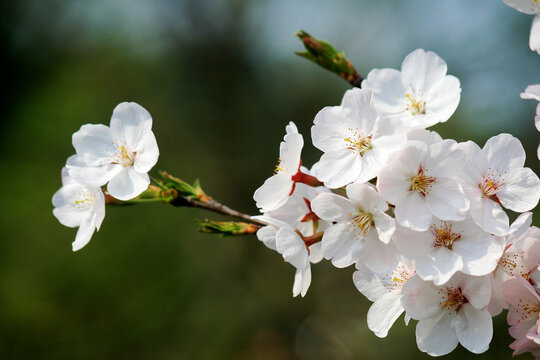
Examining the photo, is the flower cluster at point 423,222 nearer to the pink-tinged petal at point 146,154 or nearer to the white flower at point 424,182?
the white flower at point 424,182

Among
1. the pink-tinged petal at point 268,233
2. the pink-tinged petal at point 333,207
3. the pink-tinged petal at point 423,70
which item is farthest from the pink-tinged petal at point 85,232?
the pink-tinged petal at point 423,70

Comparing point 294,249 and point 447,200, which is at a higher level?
point 447,200

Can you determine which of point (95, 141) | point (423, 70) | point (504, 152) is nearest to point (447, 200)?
point (504, 152)

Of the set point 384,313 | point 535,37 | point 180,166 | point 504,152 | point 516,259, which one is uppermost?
point 535,37

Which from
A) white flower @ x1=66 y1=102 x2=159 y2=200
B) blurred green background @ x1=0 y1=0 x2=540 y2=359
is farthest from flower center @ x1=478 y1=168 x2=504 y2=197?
blurred green background @ x1=0 y1=0 x2=540 y2=359

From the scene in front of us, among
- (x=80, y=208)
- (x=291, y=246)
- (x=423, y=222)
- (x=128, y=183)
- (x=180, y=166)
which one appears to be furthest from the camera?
(x=180, y=166)

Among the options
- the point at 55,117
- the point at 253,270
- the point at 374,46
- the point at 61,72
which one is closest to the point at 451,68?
the point at 374,46

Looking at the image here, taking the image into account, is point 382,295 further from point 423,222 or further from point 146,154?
point 146,154
